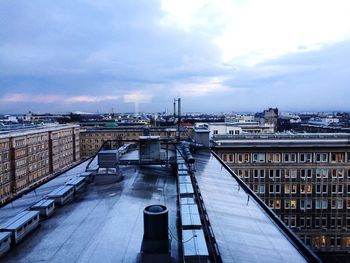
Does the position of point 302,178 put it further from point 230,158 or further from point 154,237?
point 154,237

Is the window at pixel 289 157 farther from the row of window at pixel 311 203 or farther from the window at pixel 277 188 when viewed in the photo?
the row of window at pixel 311 203

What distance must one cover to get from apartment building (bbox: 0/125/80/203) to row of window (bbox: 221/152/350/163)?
3766 centimetres

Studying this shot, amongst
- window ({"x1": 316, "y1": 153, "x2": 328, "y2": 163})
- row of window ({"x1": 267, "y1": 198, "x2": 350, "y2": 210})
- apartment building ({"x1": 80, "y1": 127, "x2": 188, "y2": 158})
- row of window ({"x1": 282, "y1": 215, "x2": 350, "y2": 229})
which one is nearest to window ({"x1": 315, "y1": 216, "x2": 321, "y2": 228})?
row of window ({"x1": 282, "y1": 215, "x2": 350, "y2": 229})

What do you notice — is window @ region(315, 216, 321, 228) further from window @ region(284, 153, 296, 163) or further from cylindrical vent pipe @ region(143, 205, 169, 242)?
cylindrical vent pipe @ region(143, 205, 169, 242)

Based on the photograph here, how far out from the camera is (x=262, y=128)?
382 ft

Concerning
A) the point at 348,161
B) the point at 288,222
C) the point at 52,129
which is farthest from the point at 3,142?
the point at 348,161

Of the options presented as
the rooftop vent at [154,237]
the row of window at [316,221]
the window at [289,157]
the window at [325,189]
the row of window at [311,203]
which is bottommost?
the row of window at [316,221]

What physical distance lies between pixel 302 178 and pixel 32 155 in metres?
69.1

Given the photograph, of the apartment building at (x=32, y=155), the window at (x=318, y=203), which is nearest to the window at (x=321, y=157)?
the window at (x=318, y=203)

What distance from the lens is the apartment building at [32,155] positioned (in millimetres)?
82000

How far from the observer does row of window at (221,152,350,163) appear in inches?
2377

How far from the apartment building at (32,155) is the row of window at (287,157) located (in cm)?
3766

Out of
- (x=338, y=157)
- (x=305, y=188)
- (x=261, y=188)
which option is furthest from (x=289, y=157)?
(x=338, y=157)

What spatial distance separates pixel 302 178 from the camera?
60875mm
